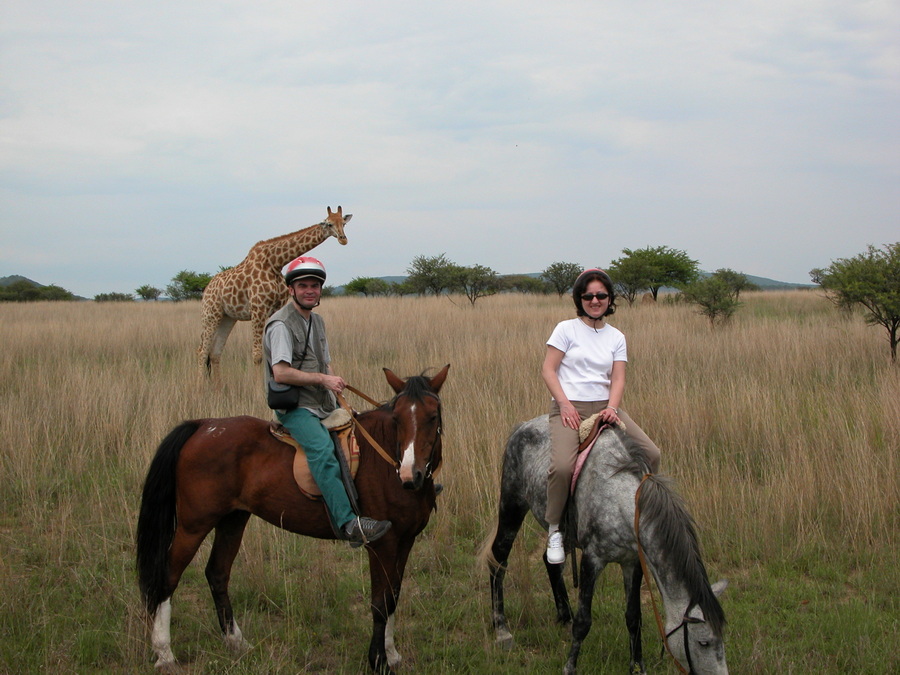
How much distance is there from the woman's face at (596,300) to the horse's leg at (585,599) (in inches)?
55.2

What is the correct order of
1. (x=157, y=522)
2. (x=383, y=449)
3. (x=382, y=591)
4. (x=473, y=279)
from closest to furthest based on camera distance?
(x=382, y=591) < (x=383, y=449) < (x=157, y=522) < (x=473, y=279)

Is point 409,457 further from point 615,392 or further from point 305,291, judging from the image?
point 615,392

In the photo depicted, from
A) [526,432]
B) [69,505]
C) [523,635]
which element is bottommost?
[523,635]

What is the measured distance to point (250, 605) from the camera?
14.3 ft

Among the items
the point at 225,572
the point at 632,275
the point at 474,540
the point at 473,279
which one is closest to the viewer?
the point at 225,572

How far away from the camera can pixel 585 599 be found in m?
3.25

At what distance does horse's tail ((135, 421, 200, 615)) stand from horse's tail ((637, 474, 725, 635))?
2.52 m

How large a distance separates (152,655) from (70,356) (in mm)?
11052

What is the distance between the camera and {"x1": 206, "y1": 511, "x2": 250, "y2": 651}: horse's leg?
3.76 m

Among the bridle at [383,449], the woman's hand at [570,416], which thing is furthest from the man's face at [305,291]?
the woman's hand at [570,416]

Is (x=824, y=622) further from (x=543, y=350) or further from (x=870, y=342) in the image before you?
(x=870, y=342)

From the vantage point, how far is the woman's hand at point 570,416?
11.8ft

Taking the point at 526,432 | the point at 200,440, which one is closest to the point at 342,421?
the point at 200,440

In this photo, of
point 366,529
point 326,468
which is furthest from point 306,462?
Result: point 366,529
